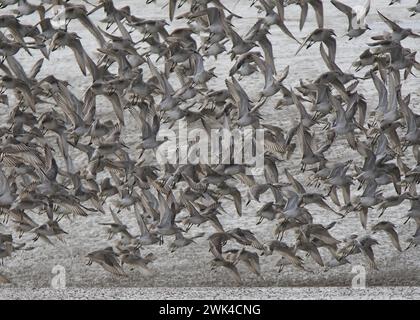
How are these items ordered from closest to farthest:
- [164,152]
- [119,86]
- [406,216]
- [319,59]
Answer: [119,86] < [406,216] < [164,152] < [319,59]

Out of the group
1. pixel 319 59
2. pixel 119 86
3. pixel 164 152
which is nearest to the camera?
pixel 119 86

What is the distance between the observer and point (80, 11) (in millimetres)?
14789

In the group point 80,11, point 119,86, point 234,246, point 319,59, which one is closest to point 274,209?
point 234,246

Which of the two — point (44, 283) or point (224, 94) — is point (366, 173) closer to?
point (224, 94)

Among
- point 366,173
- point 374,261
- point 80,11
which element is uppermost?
point 80,11

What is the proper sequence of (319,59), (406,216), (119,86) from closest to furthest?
(119,86) < (406,216) < (319,59)

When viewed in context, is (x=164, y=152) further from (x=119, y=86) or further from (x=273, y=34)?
(x=273, y=34)

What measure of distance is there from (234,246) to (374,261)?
6.44 ft

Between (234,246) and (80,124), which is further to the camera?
(234,246)

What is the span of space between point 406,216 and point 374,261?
3.22 ft

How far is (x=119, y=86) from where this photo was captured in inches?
576

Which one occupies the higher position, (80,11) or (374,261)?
(80,11)

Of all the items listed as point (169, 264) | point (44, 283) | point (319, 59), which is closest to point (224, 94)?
point (169, 264)

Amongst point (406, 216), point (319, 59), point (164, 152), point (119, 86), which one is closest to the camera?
point (119, 86)
